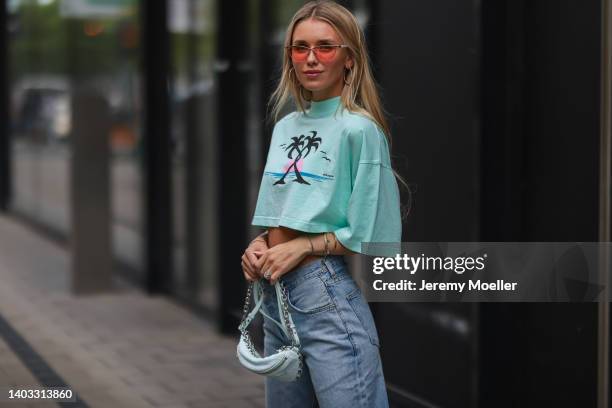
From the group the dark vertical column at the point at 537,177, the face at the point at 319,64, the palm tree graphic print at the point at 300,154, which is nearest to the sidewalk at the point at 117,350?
the dark vertical column at the point at 537,177

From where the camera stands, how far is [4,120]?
14.9 meters

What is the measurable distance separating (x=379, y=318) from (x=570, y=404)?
1267 millimetres

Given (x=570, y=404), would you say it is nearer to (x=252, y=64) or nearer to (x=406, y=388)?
(x=406, y=388)

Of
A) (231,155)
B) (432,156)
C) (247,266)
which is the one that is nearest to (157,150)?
(231,155)

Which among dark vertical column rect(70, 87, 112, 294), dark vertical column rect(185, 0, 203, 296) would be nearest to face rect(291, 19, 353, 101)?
dark vertical column rect(185, 0, 203, 296)

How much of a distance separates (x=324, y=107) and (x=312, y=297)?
0.49 m

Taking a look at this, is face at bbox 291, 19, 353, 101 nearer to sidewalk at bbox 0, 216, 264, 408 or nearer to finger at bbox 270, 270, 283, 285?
finger at bbox 270, 270, 283, 285

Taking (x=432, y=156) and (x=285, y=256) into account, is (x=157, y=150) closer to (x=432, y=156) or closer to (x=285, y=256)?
(x=432, y=156)

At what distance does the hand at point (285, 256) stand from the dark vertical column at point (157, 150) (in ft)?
19.0

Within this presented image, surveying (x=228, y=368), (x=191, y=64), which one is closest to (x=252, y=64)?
(x=191, y=64)

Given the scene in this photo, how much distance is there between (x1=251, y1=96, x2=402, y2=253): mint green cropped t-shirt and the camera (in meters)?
2.73

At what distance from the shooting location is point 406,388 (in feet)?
17.1

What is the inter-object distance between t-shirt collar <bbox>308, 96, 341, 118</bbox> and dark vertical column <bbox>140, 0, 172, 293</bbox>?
228 inches

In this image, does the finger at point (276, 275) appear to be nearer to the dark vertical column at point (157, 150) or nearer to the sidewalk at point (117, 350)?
the sidewalk at point (117, 350)
